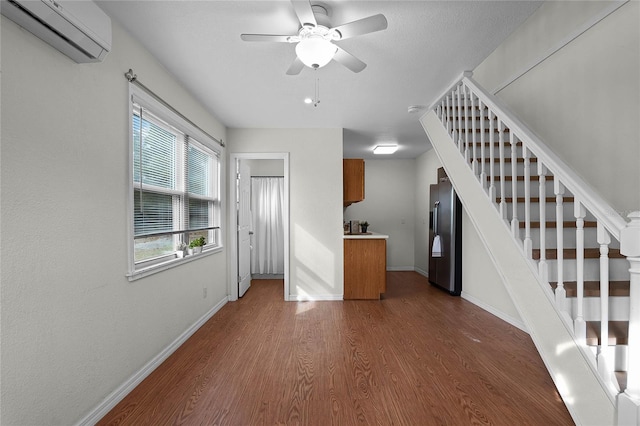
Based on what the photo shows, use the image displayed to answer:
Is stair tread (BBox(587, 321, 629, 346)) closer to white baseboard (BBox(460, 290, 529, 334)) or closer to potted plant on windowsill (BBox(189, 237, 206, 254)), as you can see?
white baseboard (BBox(460, 290, 529, 334))

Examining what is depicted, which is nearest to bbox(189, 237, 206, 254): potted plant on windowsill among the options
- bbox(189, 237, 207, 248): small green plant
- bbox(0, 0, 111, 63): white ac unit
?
bbox(189, 237, 207, 248): small green plant

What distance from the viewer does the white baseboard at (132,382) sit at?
171cm

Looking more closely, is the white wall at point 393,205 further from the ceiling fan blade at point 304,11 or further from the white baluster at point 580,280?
the white baluster at point 580,280

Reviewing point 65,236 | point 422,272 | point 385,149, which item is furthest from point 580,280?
point 422,272

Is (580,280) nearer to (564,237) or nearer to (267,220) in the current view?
(564,237)

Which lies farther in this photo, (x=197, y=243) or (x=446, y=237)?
(x=446, y=237)

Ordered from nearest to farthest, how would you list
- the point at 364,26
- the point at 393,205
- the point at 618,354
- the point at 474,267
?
1. the point at 618,354
2. the point at 364,26
3. the point at 474,267
4. the point at 393,205

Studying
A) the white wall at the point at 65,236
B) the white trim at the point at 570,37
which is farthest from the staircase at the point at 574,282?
the white wall at the point at 65,236

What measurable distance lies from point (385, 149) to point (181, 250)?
4.15 meters

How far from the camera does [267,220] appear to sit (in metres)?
5.62

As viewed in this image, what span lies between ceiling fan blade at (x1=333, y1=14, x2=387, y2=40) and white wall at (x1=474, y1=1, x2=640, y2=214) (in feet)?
5.13

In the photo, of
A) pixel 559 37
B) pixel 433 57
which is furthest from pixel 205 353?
pixel 559 37

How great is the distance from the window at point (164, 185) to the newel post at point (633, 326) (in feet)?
9.30

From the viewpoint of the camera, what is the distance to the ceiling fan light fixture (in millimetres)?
1823
